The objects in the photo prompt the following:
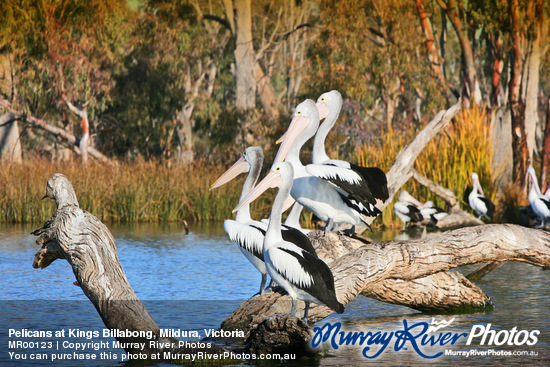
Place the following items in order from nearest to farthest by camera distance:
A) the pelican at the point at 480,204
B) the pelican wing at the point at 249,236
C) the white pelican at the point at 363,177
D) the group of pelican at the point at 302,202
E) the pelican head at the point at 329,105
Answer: the group of pelican at the point at 302,202
the pelican wing at the point at 249,236
the white pelican at the point at 363,177
the pelican head at the point at 329,105
the pelican at the point at 480,204

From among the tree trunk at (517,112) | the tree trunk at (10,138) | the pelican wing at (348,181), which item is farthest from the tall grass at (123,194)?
the pelican wing at (348,181)

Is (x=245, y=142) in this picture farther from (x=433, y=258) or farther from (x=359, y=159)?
(x=433, y=258)

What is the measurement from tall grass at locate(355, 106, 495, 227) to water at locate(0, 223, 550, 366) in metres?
5.27

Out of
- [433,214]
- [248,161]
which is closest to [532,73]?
[433,214]

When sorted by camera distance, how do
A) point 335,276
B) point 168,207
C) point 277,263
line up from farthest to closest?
point 168,207 → point 335,276 → point 277,263

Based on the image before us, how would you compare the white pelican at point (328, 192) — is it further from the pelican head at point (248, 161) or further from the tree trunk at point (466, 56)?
the tree trunk at point (466, 56)

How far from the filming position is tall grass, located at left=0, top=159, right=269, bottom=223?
736 inches

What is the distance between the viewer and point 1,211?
19.0m

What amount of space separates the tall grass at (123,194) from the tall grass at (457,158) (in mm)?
3475

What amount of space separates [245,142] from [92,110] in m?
5.96

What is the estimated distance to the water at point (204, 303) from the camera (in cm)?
665

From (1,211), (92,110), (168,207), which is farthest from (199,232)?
(92,110)

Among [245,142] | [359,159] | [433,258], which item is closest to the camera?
[433,258]

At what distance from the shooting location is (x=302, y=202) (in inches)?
346
